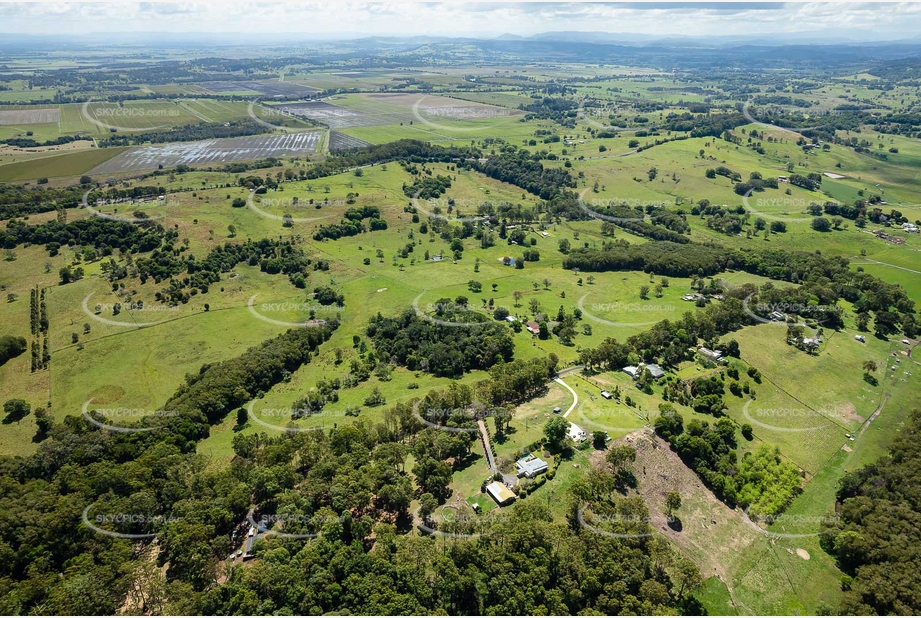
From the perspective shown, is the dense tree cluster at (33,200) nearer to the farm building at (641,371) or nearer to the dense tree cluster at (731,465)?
the farm building at (641,371)

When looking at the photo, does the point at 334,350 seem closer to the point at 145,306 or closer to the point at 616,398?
the point at 145,306

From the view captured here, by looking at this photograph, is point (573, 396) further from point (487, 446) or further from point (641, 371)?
point (487, 446)

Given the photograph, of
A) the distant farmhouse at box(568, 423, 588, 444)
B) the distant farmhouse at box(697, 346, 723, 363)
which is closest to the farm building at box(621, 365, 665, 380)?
the distant farmhouse at box(697, 346, 723, 363)

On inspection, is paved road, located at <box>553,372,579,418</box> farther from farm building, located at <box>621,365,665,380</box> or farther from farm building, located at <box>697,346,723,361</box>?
farm building, located at <box>697,346,723,361</box>

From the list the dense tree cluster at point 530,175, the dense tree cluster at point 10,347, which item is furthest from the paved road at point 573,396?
the dense tree cluster at point 530,175

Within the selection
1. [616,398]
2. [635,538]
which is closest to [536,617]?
[635,538]
